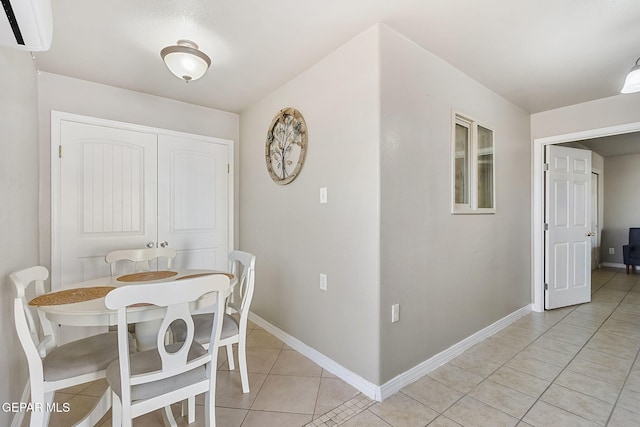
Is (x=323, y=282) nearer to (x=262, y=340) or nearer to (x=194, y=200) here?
(x=262, y=340)

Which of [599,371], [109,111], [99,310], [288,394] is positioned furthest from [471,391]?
[109,111]

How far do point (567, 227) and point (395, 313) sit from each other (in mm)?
3076

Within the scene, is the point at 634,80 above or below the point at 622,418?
above

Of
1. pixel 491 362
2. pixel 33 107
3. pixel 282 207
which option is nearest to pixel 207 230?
pixel 282 207

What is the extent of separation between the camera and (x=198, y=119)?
10.6ft

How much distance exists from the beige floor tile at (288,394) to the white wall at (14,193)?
129 cm

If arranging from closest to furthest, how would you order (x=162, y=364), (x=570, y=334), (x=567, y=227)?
(x=162, y=364) → (x=570, y=334) → (x=567, y=227)

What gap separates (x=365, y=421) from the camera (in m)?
1.67

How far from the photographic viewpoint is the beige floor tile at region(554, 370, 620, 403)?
6.16ft

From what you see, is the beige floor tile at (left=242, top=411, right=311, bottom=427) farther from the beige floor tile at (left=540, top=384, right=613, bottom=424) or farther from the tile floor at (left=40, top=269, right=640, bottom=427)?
the beige floor tile at (left=540, top=384, right=613, bottom=424)

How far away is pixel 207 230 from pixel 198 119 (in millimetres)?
1240

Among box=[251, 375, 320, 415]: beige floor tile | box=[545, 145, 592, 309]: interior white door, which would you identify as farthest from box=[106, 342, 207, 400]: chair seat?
box=[545, 145, 592, 309]: interior white door

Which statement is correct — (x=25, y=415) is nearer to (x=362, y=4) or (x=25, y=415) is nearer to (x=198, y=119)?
(x=198, y=119)

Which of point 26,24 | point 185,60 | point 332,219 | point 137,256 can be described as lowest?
point 137,256
